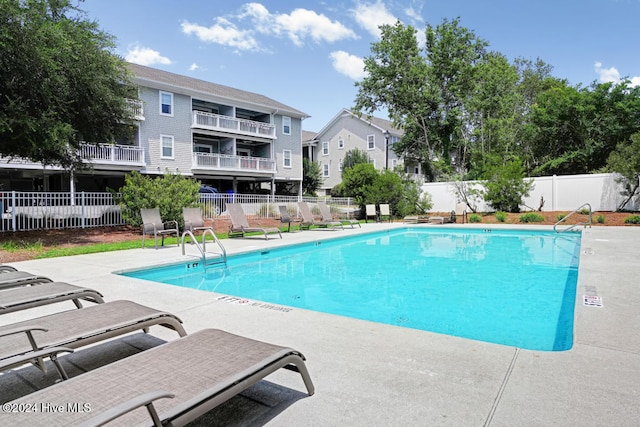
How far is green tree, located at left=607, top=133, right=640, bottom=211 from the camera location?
58.1 ft

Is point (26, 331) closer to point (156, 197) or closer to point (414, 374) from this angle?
point (414, 374)

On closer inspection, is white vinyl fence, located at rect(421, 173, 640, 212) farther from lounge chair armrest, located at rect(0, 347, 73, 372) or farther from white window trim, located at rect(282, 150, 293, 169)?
lounge chair armrest, located at rect(0, 347, 73, 372)

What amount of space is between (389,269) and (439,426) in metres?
7.01

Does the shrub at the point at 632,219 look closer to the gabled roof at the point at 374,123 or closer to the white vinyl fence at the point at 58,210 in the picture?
the white vinyl fence at the point at 58,210

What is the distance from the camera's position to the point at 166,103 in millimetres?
25078

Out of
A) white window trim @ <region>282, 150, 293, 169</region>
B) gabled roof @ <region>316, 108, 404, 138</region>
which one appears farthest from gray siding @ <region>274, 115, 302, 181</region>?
gabled roof @ <region>316, 108, 404, 138</region>

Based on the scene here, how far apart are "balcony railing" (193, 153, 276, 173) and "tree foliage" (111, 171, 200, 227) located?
1149 centimetres

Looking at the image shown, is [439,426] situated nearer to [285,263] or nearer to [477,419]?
[477,419]

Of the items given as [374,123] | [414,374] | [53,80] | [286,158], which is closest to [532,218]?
[414,374]

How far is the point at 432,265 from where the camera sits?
949cm

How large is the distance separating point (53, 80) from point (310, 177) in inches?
1029

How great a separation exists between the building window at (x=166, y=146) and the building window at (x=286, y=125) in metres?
9.75

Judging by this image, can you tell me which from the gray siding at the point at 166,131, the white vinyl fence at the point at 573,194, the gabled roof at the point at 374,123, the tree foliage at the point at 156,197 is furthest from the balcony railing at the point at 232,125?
the white vinyl fence at the point at 573,194

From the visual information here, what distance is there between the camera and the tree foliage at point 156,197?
14008 millimetres
